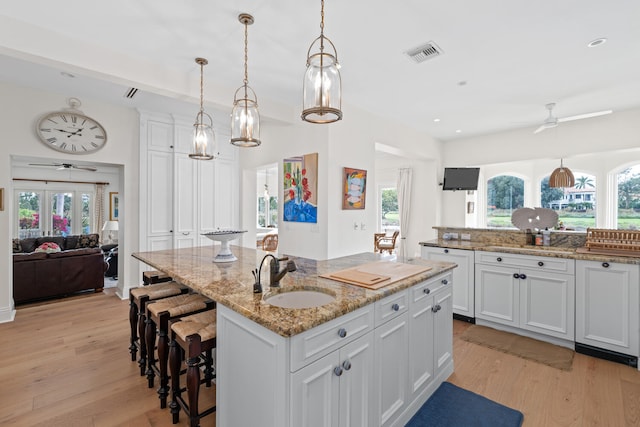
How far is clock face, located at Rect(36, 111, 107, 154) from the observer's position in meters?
3.82

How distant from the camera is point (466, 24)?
7.51 feet

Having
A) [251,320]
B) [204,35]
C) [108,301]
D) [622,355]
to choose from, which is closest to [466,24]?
[204,35]

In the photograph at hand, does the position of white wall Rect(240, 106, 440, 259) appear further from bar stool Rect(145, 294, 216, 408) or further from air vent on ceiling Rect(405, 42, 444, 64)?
bar stool Rect(145, 294, 216, 408)

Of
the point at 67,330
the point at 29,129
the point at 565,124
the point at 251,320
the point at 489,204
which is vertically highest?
the point at 565,124

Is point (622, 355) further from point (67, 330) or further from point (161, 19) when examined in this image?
point (67, 330)

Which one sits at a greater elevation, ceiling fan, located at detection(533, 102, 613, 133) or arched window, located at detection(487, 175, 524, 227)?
ceiling fan, located at detection(533, 102, 613, 133)

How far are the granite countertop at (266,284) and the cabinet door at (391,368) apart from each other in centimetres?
23

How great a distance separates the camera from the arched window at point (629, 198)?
592cm

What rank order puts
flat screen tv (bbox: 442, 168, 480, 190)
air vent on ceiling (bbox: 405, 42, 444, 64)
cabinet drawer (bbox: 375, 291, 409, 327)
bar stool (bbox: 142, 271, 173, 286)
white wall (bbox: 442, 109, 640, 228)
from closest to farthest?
cabinet drawer (bbox: 375, 291, 409, 327), air vent on ceiling (bbox: 405, 42, 444, 64), bar stool (bbox: 142, 271, 173, 286), white wall (bbox: 442, 109, 640, 228), flat screen tv (bbox: 442, 168, 480, 190)

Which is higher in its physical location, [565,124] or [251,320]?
[565,124]

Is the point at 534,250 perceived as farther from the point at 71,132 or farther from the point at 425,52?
the point at 71,132

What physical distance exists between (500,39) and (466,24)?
1.42 feet

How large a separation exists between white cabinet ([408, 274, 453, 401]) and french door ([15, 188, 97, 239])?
9.50 meters

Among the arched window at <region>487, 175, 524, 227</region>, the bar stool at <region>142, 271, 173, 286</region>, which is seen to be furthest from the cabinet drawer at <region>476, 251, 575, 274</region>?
the arched window at <region>487, 175, 524, 227</region>
